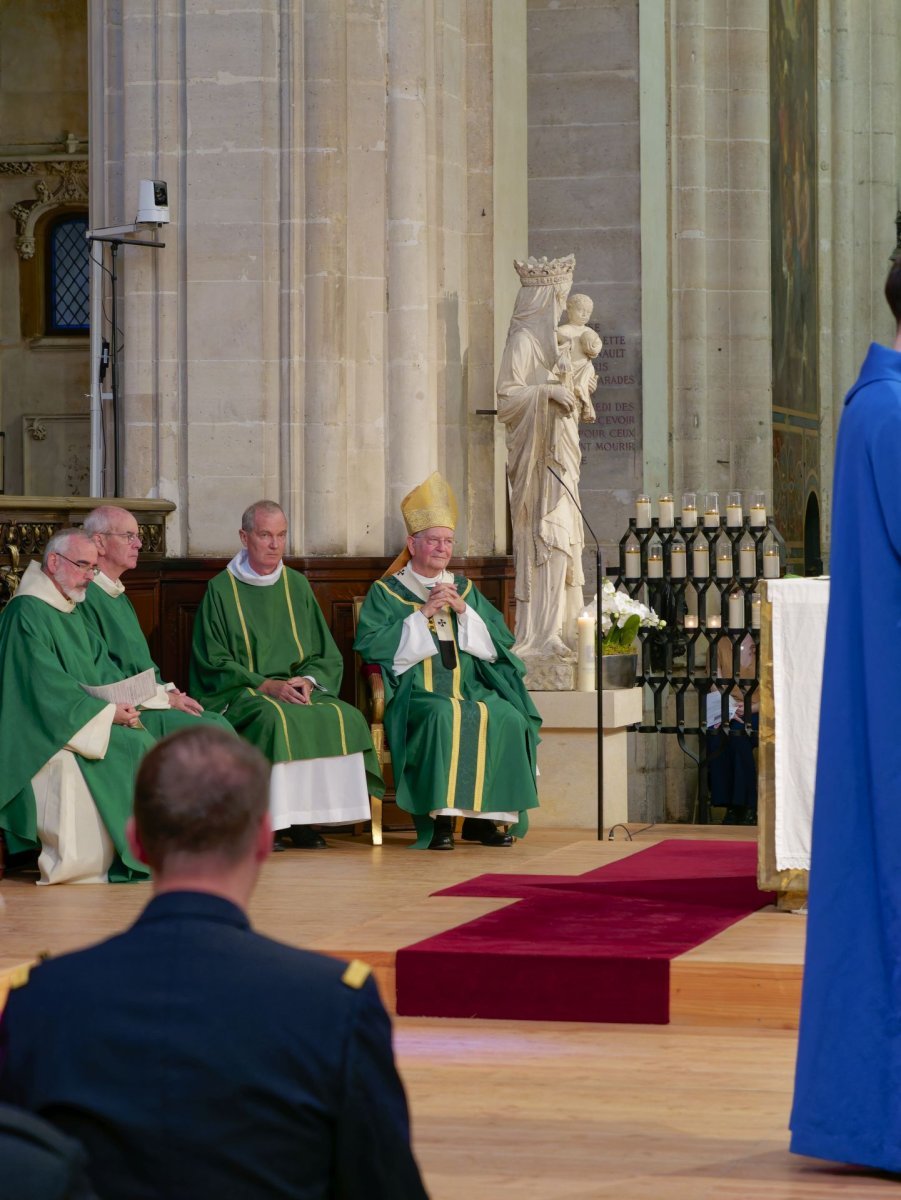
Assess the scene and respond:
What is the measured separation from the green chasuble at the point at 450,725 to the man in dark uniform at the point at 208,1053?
22.4 ft

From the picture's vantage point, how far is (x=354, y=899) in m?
7.51

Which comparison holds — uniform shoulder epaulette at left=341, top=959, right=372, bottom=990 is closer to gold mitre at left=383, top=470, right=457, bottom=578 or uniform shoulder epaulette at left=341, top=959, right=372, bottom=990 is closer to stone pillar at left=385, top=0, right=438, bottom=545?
gold mitre at left=383, top=470, right=457, bottom=578

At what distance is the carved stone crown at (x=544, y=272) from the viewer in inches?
419

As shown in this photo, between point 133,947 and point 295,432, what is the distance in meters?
8.38

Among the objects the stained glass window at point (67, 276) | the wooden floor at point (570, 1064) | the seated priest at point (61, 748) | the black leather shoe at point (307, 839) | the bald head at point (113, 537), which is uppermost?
the stained glass window at point (67, 276)

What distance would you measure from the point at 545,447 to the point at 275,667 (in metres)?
1.97

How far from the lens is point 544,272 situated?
10641 millimetres

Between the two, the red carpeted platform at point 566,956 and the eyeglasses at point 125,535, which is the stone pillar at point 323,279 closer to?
the eyeglasses at point 125,535

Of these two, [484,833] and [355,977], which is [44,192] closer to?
[484,833]

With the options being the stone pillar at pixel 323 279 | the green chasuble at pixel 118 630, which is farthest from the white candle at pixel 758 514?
the green chasuble at pixel 118 630

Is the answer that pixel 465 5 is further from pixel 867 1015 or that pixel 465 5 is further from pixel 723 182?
pixel 867 1015

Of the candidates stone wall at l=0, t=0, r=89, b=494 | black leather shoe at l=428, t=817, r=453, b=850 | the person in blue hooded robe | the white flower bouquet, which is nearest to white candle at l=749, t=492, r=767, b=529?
the white flower bouquet

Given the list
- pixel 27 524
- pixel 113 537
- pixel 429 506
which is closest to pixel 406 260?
pixel 429 506

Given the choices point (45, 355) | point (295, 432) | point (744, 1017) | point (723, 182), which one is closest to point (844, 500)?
point (744, 1017)
